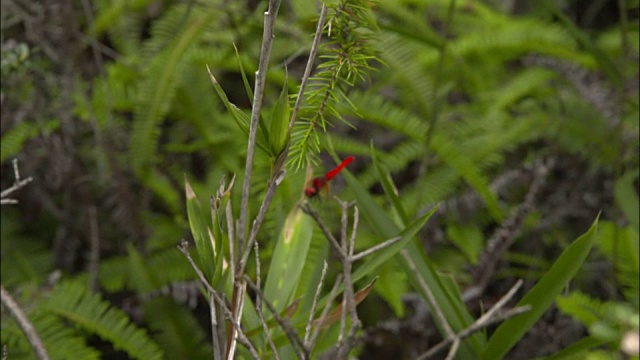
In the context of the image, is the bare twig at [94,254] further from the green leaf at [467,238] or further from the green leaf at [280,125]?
the green leaf at [280,125]

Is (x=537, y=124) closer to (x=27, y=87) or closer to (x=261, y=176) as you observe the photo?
(x=261, y=176)

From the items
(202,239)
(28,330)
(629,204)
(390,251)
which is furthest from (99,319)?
(629,204)

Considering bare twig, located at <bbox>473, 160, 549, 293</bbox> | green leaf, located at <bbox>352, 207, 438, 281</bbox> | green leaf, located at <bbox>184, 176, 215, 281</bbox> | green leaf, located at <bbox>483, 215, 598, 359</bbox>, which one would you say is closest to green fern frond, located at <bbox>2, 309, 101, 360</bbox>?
green leaf, located at <bbox>184, 176, 215, 281</bbox>

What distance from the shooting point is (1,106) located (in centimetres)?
182

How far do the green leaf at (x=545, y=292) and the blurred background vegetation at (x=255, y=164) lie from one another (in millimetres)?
457

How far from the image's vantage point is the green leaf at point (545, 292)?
3.53 ft

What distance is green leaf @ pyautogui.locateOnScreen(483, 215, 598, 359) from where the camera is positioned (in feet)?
3.53

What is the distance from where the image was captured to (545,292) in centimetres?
109

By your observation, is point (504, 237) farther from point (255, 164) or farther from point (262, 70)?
point (262, 70)

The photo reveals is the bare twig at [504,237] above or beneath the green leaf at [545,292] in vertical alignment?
beneath

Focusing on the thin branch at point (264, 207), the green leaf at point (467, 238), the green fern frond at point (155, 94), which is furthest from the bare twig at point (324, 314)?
the green fern frond at point (155, 94)

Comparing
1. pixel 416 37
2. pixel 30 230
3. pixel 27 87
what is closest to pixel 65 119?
pixel 27 87

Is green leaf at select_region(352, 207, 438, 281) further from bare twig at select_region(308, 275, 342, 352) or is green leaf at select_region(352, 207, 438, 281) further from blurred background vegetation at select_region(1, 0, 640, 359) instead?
blurred background vegetation at select_region(1, 0, 640, 359)

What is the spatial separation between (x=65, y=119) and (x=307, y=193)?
112 cm
